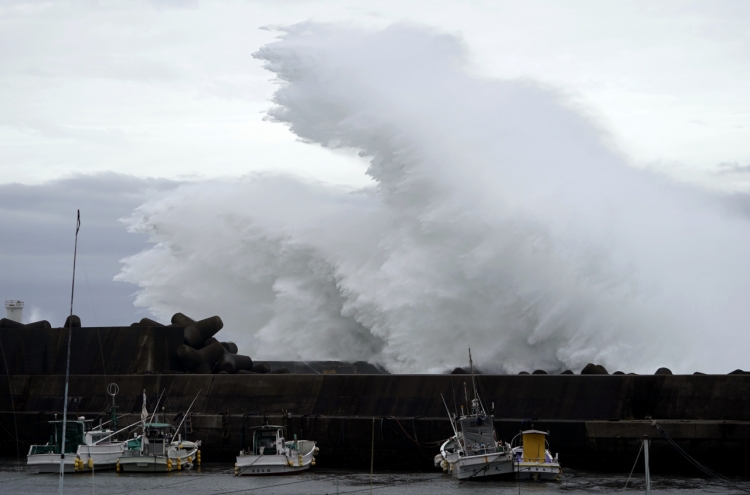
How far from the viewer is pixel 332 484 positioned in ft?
73.7

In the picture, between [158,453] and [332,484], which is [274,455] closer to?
[332,484]

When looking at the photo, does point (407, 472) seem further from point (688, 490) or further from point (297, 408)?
point (688, 490)

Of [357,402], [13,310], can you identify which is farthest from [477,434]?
[13,310]

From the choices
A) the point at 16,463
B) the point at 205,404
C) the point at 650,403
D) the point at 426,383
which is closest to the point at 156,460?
the point at 205,404

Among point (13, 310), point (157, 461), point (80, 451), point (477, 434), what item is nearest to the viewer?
point (477, 434)

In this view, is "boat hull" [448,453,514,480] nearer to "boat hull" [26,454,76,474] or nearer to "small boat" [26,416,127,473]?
"small boat" [26,416,127,473]

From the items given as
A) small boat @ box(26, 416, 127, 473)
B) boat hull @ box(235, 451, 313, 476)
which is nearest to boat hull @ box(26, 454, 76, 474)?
small boat @ box(26, 416, 127, 473)

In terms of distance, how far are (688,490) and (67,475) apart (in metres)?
15.4

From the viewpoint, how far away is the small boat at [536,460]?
21953mm

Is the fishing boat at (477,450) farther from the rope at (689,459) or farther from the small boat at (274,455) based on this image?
the small boat at (274,455)

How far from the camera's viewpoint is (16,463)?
90.8 ft

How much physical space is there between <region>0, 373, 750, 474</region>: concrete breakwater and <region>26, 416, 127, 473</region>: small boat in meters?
1.64

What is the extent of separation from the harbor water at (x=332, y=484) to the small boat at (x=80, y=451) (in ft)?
1.30

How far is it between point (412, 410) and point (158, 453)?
6609 mm
